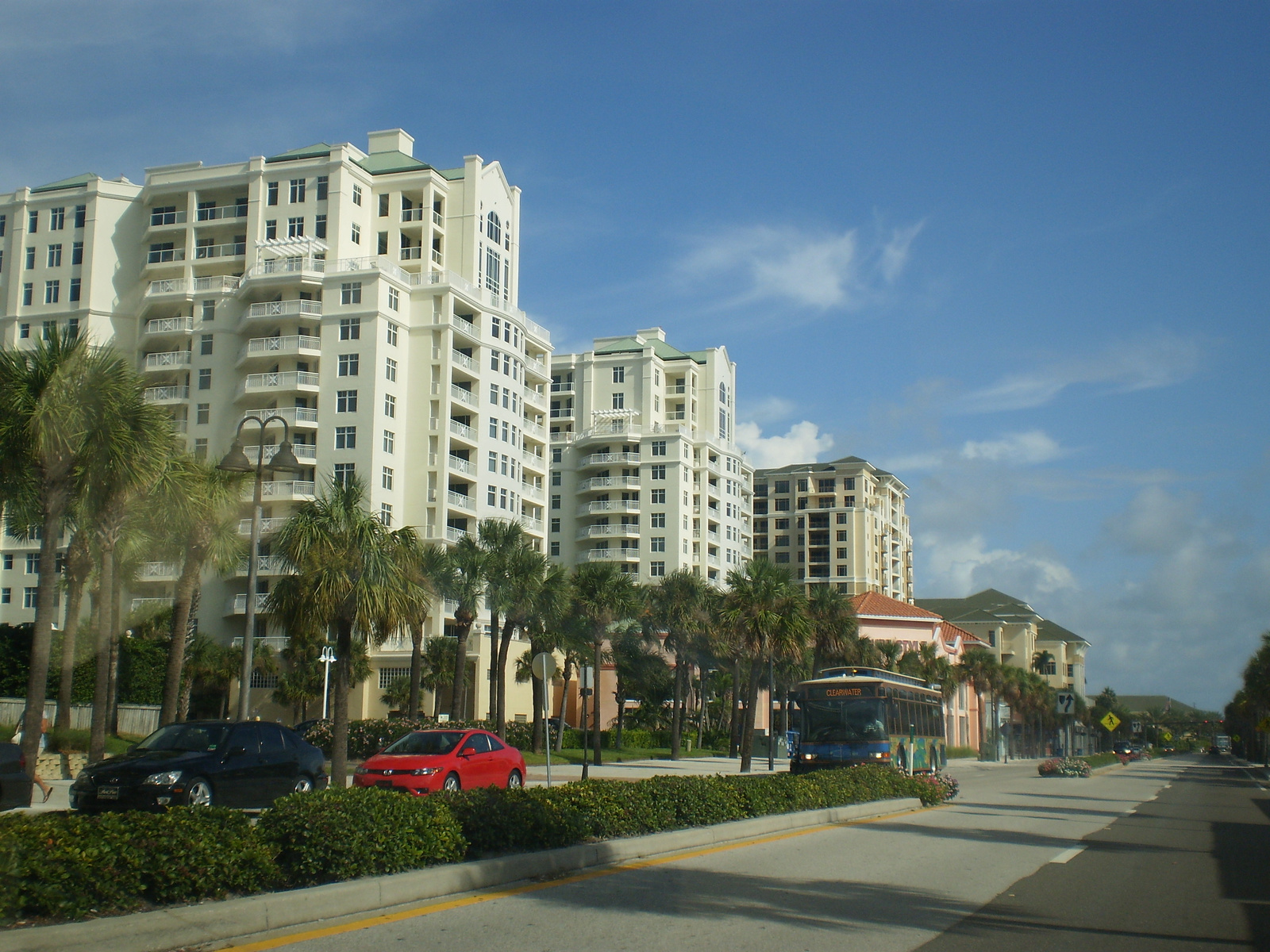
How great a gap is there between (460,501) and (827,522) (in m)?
81.4

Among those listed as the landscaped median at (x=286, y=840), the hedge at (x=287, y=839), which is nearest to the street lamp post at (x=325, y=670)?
the hedge at (x=287, y=839)

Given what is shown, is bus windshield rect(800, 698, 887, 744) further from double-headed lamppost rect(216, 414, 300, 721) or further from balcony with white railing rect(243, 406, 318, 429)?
balcony with white railing rect(243, 406, 318, 429)

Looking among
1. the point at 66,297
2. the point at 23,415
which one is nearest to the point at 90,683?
the point at 66,297

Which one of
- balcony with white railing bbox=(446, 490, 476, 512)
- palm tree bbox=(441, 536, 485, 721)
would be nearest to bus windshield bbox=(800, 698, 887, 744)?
palm tree bbox=(441, 536, 485, 721)

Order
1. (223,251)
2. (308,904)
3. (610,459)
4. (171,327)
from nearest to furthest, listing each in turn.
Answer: (308,904) < (171,327) < (223,251) < (610,459)

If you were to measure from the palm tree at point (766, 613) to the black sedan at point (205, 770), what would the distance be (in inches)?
913

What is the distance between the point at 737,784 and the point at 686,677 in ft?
168

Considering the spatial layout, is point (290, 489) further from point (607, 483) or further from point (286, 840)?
point (286, 840)

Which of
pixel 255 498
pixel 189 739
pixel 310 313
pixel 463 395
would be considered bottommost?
pixel 189 739

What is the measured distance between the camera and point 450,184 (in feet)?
242

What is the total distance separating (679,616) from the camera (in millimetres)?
58188

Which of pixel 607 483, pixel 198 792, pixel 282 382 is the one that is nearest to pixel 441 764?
pixel 198 792

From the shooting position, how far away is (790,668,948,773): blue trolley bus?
2836 centimetres

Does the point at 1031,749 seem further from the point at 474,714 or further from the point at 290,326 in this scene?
the point at 290,326
